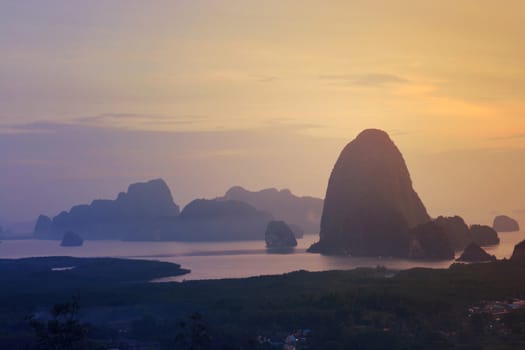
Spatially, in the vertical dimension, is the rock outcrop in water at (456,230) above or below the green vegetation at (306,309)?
above

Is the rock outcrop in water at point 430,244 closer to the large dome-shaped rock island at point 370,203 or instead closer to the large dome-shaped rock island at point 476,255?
the large dome-shaped rock island at point 370,203

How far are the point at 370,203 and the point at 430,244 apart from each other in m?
21.3

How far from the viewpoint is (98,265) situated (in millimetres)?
113500

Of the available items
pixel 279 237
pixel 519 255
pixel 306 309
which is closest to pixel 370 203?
pixel 279 237

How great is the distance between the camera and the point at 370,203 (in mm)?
150750

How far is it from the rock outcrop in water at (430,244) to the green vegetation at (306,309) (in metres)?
42.9

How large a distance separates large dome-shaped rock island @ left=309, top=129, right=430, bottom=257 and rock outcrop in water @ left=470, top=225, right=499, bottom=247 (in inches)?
425

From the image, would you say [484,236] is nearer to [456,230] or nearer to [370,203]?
[456,230]

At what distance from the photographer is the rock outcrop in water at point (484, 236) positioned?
16071 centimetres

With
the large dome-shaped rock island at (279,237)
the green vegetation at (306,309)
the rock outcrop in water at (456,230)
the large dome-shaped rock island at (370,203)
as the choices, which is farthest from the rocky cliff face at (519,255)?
the large dome-shaped rock island at (279,237)

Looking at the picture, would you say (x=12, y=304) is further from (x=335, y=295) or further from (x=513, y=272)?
(x=513, y=272)

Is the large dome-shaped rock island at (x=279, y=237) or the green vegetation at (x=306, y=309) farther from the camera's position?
the large dome-shaped rock island at (x=279, y=237)

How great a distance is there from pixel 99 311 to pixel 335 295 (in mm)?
19012

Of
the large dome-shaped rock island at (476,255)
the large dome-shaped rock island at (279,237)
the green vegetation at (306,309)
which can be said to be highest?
the large dome-shaped rock island at (279,237)
